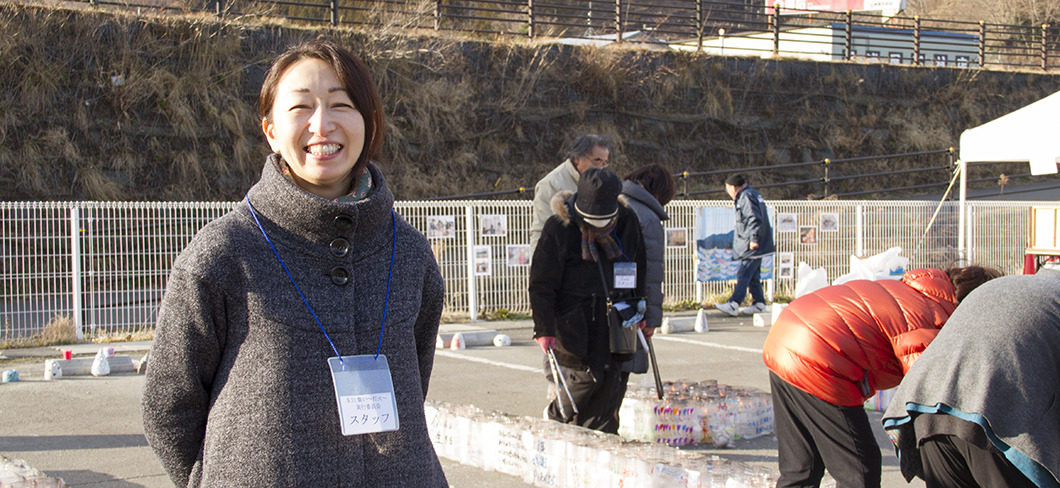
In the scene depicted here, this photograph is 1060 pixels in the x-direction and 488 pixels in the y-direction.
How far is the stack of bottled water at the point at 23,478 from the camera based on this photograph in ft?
11.8

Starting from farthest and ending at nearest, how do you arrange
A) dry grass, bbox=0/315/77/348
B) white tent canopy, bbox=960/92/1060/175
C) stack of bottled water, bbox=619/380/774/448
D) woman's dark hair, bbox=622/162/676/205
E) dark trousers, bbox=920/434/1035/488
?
white tent canopy, bbox=960/92/1060/175
dry grass, bbox=0/315/77/348
woman's dark hair, bbox=622/162/676/205
stack of bottled water, bbox=619/380/774/448
dark trousers, bbox=920/434/1035/488

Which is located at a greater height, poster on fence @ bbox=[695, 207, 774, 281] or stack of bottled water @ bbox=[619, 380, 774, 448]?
poster on fence @ bbox=[695, 207, 774, 281]

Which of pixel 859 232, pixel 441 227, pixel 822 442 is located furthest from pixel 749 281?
pixel 822 442

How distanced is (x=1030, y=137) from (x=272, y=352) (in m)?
11.7

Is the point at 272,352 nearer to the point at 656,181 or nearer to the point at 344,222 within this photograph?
the point at 344,222

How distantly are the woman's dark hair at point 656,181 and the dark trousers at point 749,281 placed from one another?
23.7 ft

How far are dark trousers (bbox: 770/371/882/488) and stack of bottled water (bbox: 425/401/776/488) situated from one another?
202 millimetres

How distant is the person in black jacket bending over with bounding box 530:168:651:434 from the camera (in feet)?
17.4

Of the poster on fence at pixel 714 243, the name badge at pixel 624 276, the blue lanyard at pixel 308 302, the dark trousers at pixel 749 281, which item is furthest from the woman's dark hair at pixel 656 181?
the poster on fence at pixel 714 243

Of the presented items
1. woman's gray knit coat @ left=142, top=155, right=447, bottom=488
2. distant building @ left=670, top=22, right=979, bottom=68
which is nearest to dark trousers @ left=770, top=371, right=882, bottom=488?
woman's gray knit coat @ left=142, top=155, right=447, bottom=488

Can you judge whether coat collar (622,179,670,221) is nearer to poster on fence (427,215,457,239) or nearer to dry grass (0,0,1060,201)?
poster on fence (427,215,457,239)

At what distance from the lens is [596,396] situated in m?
5.45

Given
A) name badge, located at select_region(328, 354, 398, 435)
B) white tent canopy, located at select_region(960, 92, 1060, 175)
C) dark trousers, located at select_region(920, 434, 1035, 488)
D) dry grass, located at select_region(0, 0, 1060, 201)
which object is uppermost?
dry grass, located at select_region(0, 0, 1060, 201)

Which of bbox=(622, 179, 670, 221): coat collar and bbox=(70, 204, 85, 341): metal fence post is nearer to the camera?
bbox=(622, 179, 670, 221): coat collar
